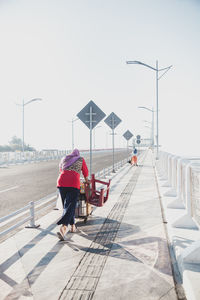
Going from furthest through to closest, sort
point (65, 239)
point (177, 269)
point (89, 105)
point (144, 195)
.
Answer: point (144, 195)
point (89, 105)
point (65, 239)
point (177, 269)

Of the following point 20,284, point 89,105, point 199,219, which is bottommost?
point 20,284

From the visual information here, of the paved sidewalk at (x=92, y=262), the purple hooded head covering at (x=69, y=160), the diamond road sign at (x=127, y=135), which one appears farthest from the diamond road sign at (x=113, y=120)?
the purple hooded head covering at (x=69, y=160)

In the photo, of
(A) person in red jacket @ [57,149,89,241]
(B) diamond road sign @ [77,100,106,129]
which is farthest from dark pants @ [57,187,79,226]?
(B) diamond road sign @ [77,100,106,129]

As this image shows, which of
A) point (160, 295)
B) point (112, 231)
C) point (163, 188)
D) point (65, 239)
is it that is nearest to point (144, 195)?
point (163, 188)

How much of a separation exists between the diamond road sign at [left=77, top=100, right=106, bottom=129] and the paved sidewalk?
4.04 metres

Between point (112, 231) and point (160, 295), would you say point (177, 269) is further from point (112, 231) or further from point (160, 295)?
point (112, 231)

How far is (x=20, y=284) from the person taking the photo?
4.05m

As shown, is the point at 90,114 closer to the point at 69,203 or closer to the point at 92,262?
the point at 69,203

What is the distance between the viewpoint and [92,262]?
15.5ft

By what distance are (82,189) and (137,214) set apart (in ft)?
6.08

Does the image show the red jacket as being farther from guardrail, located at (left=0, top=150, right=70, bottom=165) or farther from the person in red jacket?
guardrail, located at (left=0, top=150, right=70, bottom=165)

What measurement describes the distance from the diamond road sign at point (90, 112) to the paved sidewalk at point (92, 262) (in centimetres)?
404

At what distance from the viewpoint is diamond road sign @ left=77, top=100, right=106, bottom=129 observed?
10102 mm

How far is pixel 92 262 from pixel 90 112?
6.30 meters
